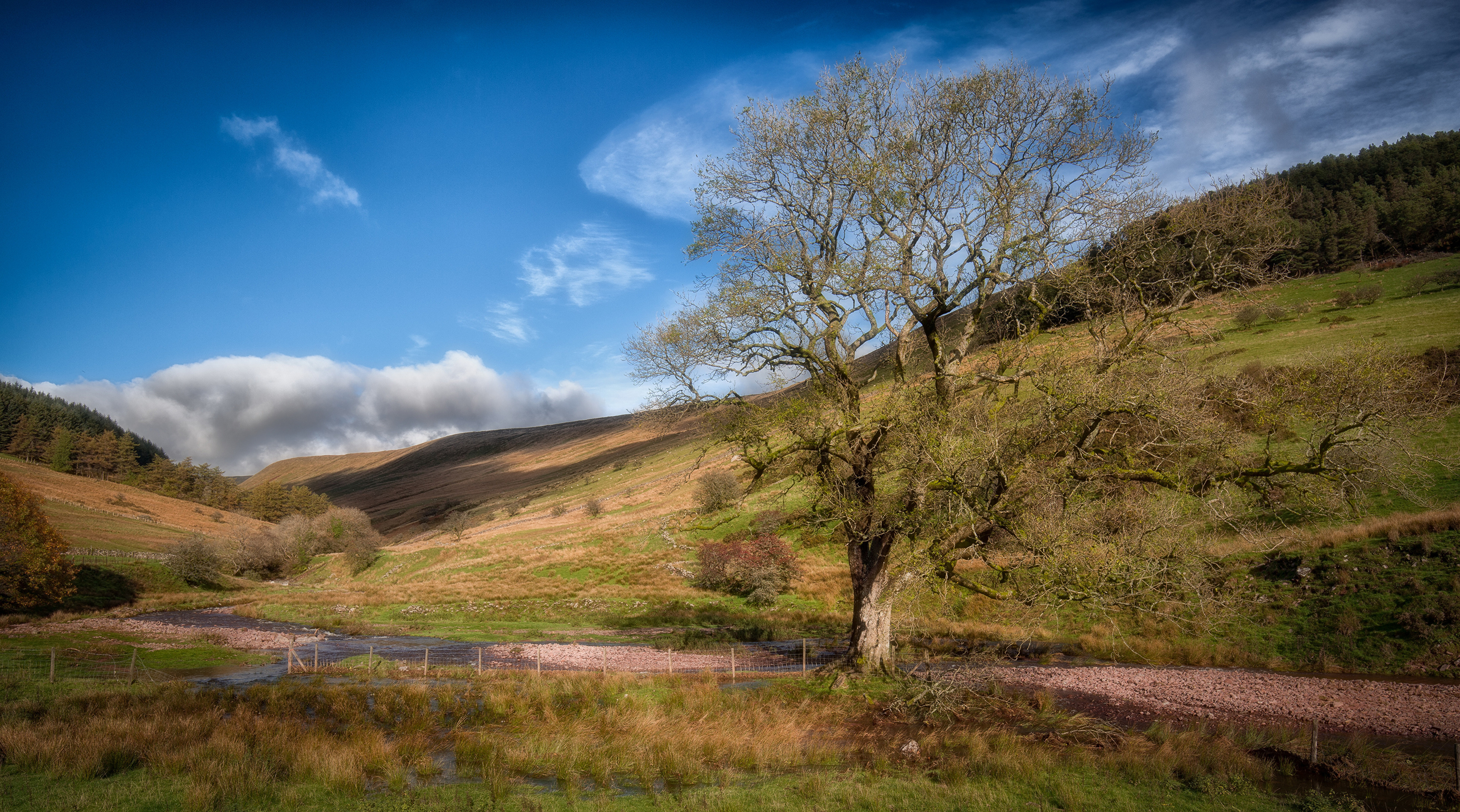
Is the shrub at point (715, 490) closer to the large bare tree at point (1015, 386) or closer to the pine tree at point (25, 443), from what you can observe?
the large bare tree at point (1015, 386)

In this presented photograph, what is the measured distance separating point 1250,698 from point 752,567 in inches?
980

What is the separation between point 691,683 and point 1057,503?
11762mm

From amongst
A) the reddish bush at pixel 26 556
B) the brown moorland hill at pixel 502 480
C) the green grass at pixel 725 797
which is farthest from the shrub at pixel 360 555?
the green grass at pixel 725 797

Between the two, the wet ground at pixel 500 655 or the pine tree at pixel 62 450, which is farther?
the pine tree at pixel 62 450

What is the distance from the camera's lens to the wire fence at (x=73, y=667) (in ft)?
64.6

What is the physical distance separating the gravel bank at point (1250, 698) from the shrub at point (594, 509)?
205 ft

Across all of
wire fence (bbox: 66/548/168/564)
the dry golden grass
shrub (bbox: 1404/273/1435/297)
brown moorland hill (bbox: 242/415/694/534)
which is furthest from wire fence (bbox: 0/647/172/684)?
shrub (bbox: 1404/273/1435/297)

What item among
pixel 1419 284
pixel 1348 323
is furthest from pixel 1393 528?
pixel 1419 284

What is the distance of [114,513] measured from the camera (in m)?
81.4

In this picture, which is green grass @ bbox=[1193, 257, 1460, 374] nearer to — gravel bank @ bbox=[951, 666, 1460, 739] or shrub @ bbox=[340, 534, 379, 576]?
gravel bank @ bbox=[951, 666, 1460, 739]

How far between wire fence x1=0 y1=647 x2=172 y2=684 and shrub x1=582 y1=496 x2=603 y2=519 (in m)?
51.5

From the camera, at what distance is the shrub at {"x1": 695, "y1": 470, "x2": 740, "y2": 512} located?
55.3 meters

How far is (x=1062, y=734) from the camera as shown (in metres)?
13.4

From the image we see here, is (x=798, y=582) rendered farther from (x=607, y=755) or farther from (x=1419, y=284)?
(x=1419, y=284)
